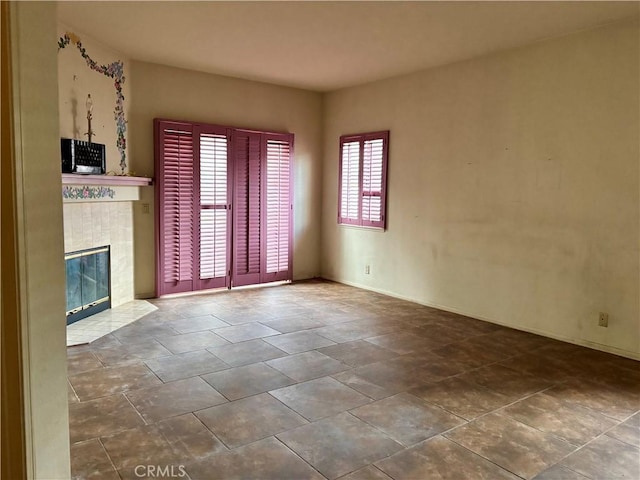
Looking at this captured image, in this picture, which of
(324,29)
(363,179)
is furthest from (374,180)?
(324,29)

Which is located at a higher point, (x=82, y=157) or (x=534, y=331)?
(x=82, y=157)

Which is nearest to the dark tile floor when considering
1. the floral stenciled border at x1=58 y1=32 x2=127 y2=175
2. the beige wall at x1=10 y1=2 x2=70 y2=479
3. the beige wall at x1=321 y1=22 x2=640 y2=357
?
the beige wall at x1=321 y1=22 x2=640 y2=357

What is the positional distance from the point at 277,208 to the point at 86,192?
8.32 ft

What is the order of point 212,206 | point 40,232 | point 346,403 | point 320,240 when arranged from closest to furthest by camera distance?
point 40,232
point 346,403
point 212,206
point 320,240

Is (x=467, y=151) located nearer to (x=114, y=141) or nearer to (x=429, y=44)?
(x=429, y=44)

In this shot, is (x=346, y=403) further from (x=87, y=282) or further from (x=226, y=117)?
(x=226, y=117)

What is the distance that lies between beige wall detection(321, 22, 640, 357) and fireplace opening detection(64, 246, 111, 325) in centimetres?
317

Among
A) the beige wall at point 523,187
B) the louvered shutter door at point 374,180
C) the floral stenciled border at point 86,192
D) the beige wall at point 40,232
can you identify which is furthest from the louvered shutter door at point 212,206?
the beige wall at point 40,232

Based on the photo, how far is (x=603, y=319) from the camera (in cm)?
403

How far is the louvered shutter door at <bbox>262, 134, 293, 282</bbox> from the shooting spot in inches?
249

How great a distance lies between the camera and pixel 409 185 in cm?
564

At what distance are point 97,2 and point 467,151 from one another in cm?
360

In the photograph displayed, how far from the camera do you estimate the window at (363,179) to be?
596cm

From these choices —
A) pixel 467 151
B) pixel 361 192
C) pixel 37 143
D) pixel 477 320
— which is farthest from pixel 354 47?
pixel 37 143
